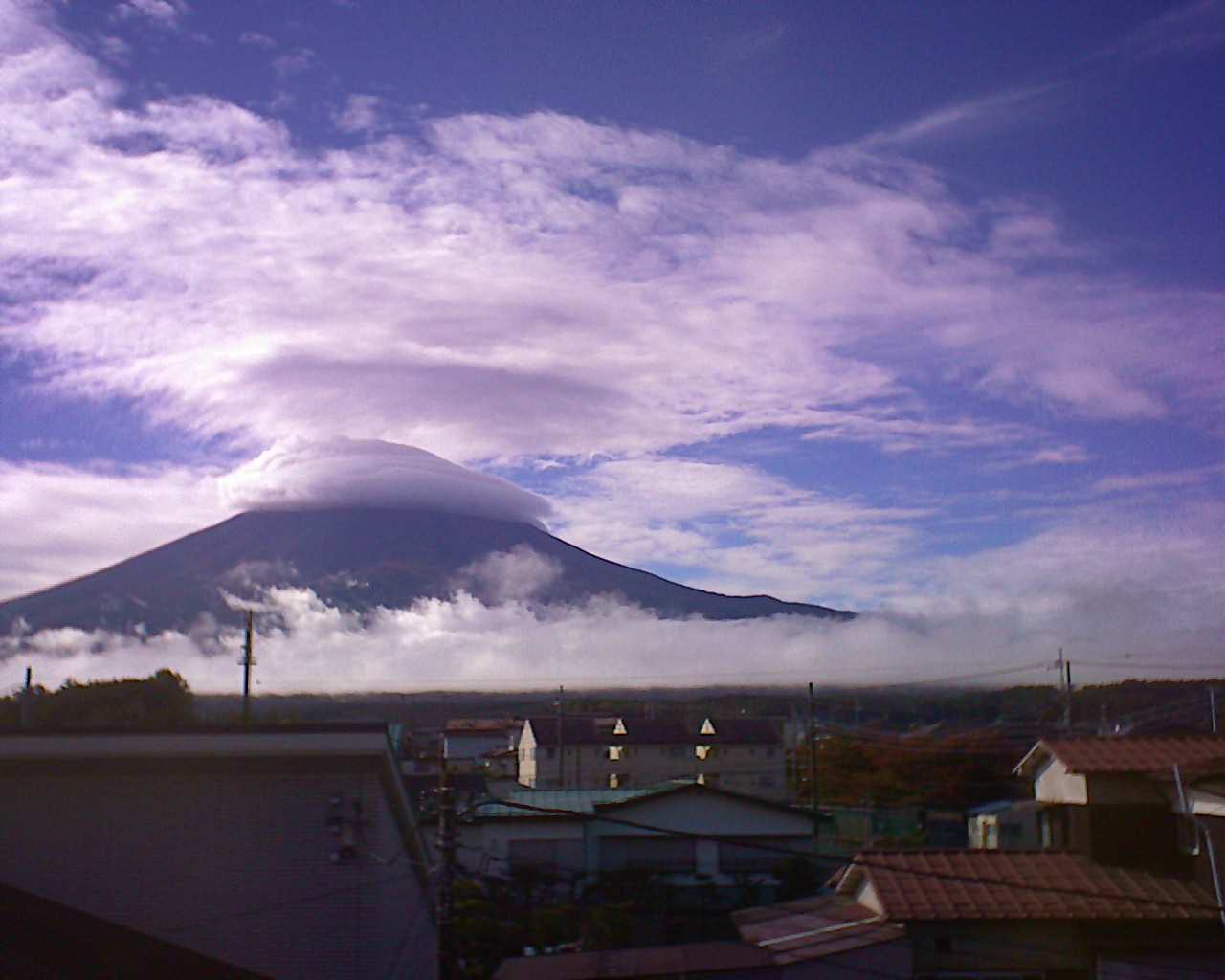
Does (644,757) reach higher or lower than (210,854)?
lower

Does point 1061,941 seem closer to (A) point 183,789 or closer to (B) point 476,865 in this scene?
(A) point 183,789

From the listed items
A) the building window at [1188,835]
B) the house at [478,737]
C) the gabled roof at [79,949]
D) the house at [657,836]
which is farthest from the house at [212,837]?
the house at [478,737]

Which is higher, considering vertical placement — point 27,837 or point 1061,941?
point 27,837

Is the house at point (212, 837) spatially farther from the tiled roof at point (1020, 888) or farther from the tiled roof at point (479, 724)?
the tiled roof at point (479, 724)

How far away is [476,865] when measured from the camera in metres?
28.4

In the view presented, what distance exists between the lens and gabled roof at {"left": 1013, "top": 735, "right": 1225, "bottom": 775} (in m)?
14.2

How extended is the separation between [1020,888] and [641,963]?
15.9 feet

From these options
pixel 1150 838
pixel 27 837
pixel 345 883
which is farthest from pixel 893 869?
pixel 27 837

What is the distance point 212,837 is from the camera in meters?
10.6

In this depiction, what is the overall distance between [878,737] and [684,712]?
8740 mm

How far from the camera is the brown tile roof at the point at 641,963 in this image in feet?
47.0

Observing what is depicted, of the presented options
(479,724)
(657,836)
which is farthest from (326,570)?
(657,836)

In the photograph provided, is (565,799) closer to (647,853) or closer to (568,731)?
(647,853)

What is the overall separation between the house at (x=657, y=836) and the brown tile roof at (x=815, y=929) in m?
11.0
